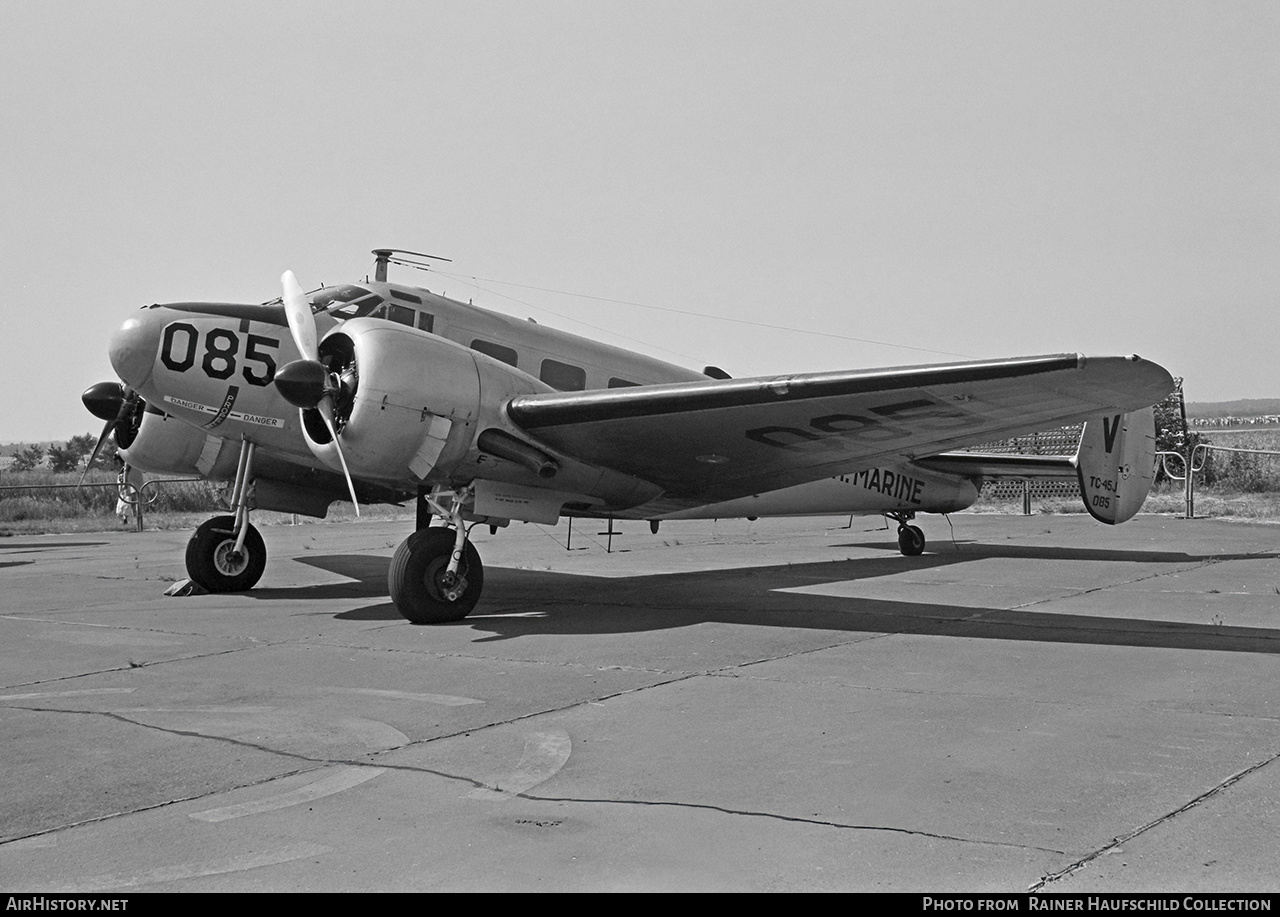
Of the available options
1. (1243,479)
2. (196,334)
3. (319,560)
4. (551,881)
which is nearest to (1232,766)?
(551,881)

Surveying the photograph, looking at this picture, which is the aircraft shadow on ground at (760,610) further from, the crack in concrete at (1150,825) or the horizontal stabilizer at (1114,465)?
the crack in concrete at (1150,825)

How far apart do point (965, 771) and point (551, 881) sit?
214 centimetres

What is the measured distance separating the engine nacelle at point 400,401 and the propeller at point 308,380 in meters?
0.08

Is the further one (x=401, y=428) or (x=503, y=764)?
(x=401, y=428)

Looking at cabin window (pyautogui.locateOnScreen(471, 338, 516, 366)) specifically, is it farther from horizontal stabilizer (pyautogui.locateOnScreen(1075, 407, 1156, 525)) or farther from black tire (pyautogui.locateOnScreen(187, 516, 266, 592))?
horizontal stabilizer (pyautogui.locateOnScreen(1075, 407, 1156, 525))

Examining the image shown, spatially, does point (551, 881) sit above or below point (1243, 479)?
below

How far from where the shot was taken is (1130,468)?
1602cm

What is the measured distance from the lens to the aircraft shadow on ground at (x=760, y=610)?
8.91m

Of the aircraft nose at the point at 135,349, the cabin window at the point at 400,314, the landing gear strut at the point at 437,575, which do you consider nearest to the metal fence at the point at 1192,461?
the cabin window at the point at 400,314

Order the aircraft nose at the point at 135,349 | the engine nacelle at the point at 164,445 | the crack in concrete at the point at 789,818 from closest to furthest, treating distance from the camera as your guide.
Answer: the crack in concrete at the point at 789,818 → the aircraft nose at the point at 135,349 → the engine nacelle at the point at 164,445

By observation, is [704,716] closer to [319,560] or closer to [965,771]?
[965,771]

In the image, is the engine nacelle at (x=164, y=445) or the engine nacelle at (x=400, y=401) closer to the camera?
the engine nacelle at (x=400, y=401)

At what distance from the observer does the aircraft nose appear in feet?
35.5

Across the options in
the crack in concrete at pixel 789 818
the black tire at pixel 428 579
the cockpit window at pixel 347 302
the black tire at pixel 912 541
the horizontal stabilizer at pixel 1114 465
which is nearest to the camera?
the crack in concrete at pixel 789 818
